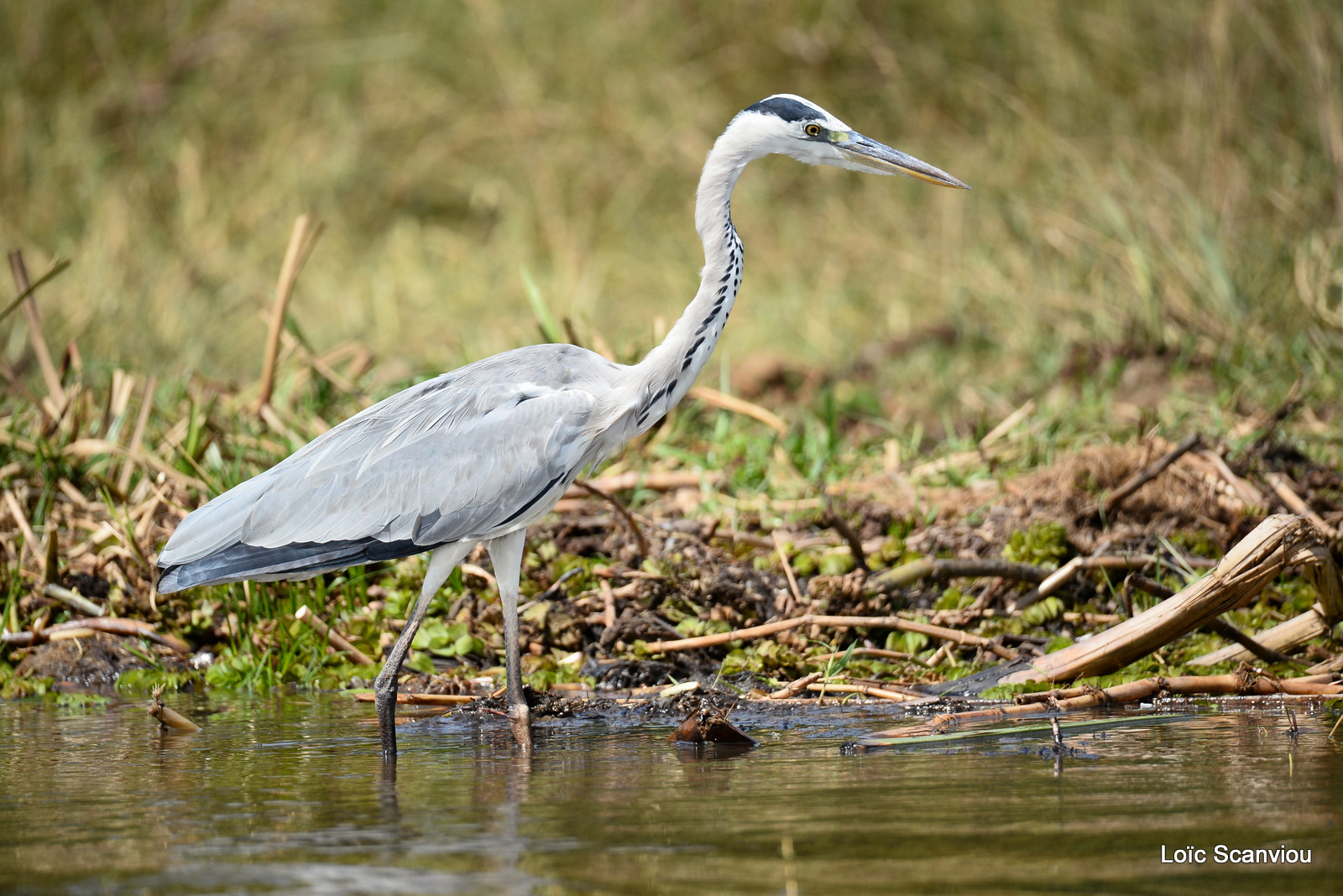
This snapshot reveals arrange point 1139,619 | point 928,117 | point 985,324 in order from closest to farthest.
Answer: point 1139,619 → point 985,324 → point 928,117

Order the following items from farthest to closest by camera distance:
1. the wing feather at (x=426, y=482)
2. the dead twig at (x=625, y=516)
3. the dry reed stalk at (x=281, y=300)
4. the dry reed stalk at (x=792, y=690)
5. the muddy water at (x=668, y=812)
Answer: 1. the dry reed stalk at (x=281, y=300)
2. the dead twig at (x=625, y=516)
3. the dry reed stalk at (x=792, y=690)
4. the wing feather at (x=426, y=482)
5. the muddy water at (x=668, y=812)

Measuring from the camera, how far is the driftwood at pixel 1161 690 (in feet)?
13.8

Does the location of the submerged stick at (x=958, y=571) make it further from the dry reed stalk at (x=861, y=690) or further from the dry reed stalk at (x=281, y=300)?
the dry reed stalk at (x=281, y=300)

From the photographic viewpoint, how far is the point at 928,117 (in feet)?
36.8

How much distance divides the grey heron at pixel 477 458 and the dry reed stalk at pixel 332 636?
75cm

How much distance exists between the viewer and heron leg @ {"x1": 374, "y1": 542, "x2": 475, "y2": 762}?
4.18 meters

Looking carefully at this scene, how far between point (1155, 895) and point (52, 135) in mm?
11059

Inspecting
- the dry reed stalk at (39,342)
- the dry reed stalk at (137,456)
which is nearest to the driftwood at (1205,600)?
the dry reed stalk at (137,456)

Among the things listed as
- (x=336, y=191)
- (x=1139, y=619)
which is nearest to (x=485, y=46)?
(x=336, y=191)

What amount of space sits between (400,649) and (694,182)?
8.51m

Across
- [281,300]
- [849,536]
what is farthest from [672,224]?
[849,536]

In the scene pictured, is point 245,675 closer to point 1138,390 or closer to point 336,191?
point 1138,390

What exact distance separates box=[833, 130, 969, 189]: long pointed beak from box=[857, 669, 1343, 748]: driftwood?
5.28ft

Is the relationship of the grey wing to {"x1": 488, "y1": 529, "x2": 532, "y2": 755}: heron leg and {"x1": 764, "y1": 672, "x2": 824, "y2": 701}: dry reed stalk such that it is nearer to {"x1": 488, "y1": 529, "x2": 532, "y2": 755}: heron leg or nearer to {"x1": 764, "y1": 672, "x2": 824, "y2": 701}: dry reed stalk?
{"x1": 488, "y1": 529, "x2": 532, "y2": 755}: heron leg
